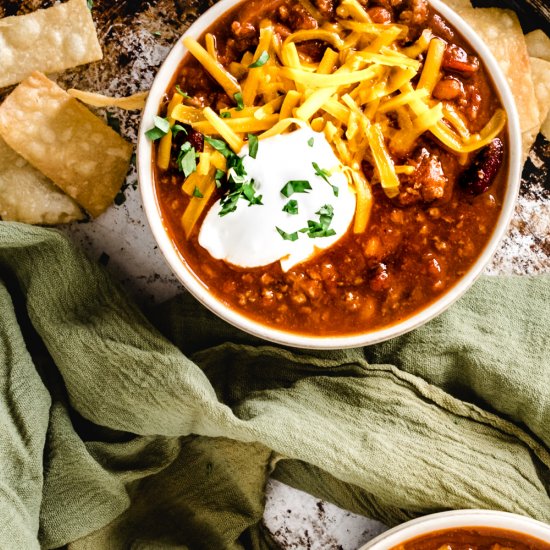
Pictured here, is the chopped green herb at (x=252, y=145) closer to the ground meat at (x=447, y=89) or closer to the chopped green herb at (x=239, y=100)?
Result: the chopped green herb at (x=239, y=100)

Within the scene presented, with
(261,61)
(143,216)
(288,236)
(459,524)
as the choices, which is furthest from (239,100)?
(459,524)

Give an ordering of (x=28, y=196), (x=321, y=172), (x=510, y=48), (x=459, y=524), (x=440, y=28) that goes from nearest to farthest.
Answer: (x=321, y=172)
(x=440, y=28)
(x=459, y=524)
(x=510, y=48)
(x=28, y=196)

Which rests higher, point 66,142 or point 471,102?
point 471,102

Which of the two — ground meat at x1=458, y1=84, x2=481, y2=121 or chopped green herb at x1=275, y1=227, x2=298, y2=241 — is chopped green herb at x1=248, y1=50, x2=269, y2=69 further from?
A: ground meat at x1=458, y1=84, x2=481, y2=121

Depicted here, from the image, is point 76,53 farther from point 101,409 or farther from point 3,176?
point 101,409

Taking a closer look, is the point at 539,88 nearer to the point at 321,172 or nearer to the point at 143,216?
the point at 321,172

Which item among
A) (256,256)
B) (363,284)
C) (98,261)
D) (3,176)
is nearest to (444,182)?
(363,284)
